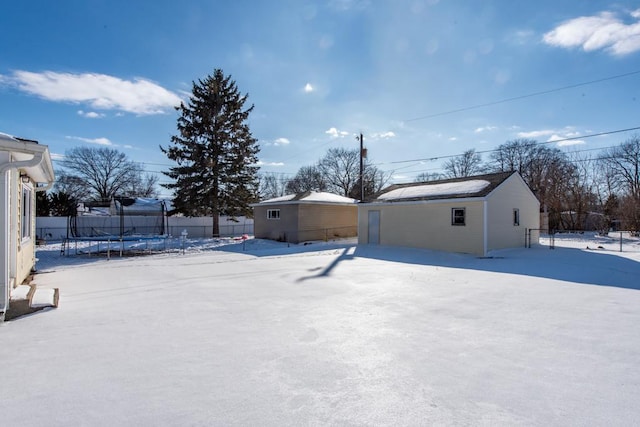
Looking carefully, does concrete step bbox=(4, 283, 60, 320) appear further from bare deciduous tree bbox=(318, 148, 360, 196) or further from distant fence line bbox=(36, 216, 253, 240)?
bare deciduous tree bbox=(318, 148, 360, 196)

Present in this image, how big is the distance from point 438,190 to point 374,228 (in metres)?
3.66

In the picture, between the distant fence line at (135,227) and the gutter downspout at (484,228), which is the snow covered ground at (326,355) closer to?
the gutter downspout at (484,228)

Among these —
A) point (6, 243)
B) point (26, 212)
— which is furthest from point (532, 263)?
point (26, 212)

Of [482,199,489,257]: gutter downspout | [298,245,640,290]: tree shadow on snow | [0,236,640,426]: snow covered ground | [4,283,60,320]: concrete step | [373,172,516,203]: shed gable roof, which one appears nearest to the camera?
[0,236,640,426]: snow covered ground

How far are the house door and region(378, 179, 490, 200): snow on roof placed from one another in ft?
3.03

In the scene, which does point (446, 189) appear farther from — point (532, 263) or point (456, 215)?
point (532, 263)

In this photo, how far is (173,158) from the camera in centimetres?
2423

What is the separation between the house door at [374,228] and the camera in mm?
17812

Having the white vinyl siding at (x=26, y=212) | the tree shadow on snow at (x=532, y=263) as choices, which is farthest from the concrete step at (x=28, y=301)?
the tree shadow on snow at (x=532, y=263)

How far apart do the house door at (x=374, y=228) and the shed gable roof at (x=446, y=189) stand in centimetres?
77

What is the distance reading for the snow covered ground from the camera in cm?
274

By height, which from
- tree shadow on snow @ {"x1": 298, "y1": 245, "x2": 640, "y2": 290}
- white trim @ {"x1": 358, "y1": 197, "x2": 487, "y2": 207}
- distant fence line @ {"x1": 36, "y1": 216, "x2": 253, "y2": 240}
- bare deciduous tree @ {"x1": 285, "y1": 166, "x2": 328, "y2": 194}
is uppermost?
bare deciduous tree @ {"x1": 285, "y1": 166, "x2": 328, "y2": 194}

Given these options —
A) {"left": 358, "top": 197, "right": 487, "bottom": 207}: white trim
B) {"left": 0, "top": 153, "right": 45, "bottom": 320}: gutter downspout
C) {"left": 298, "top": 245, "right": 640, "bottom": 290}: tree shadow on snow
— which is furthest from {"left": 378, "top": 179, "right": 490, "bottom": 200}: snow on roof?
{"left": 0, "top": 153, "right": 45, "bottom": 320}: gutter downspout

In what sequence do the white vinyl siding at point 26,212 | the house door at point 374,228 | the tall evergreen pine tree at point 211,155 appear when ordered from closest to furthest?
1. the white vinyl siding at point 26,212
2. the house door at point 374,228
3. the tall evergreen pine tree at point 211,155
